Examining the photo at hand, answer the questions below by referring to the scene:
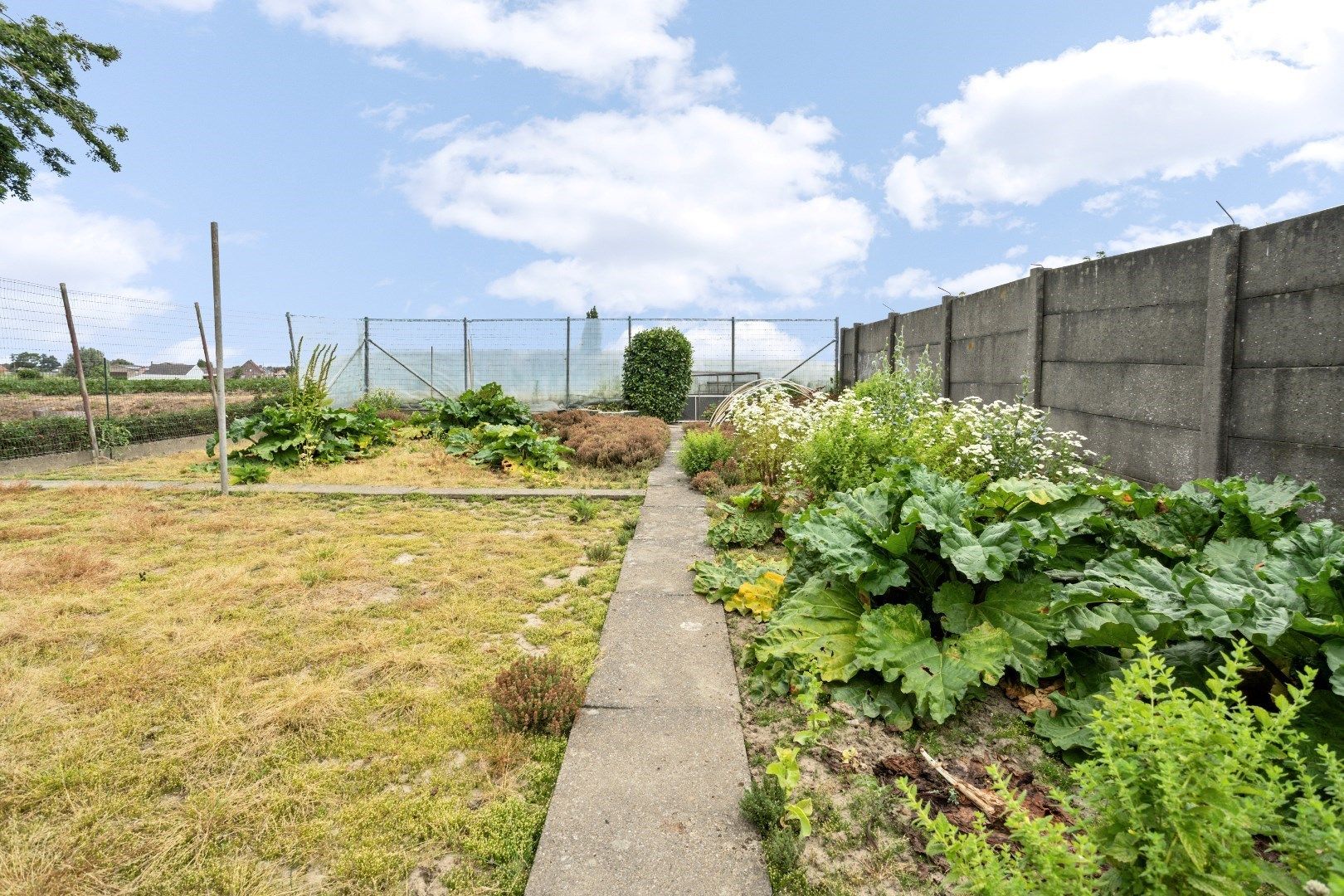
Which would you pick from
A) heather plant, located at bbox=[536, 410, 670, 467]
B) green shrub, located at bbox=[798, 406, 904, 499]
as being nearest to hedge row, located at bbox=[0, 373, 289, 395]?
heather plant, located at bbox=[536, 410, 670, 467]

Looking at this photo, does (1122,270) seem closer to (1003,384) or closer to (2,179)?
(1003,384)

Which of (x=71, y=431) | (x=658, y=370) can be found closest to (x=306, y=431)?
(x=71, y=431)

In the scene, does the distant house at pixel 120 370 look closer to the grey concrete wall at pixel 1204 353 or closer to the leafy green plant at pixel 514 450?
the leafy green plant at pixel 514 450

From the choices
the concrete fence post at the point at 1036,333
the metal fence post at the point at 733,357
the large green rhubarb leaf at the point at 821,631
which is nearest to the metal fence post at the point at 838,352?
the metal fence post at the point at 733,357

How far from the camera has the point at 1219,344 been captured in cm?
414

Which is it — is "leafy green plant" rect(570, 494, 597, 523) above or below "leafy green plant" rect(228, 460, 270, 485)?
below

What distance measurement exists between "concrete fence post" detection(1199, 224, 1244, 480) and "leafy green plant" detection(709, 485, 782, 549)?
8.77 ft

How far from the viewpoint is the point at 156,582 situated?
4.02 m

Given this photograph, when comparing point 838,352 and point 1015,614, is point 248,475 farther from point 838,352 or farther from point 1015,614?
point 838,352

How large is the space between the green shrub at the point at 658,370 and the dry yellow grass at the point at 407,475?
674 cm

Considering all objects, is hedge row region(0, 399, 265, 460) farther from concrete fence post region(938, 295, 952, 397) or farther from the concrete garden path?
concrete fence post region(938, 295, 952, 397)

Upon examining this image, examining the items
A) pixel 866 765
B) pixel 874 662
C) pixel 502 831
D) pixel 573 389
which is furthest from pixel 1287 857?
pixel 573 389

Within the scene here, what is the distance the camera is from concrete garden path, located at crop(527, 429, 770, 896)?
1610 millimetres

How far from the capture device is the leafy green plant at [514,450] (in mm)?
8438
